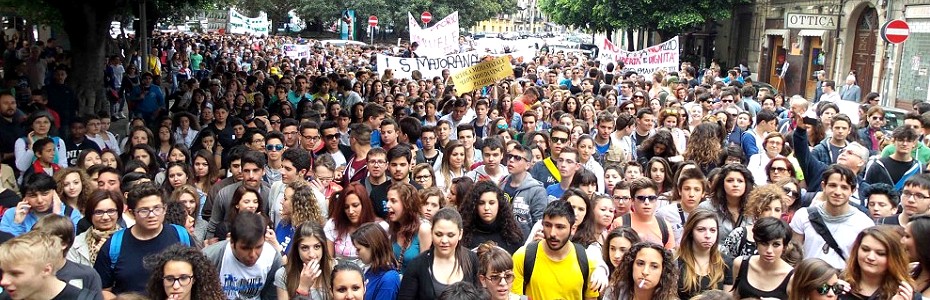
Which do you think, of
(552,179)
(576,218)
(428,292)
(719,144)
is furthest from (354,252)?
(719,144)

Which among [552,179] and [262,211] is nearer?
[262,211]

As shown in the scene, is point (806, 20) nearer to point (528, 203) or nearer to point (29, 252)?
point (528, 203)

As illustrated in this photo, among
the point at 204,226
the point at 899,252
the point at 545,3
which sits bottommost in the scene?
the point at 204,226

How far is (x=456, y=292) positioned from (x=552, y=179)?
3.63 meters

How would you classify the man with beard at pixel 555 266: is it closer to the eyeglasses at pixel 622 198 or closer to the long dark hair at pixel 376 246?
the long dark hair at pixel 376 246

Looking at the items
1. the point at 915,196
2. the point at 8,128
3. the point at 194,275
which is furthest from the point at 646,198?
the point at 8,128

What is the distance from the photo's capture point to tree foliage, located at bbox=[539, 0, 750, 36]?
3152 cm

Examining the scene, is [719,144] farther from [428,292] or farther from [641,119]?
[428,292]

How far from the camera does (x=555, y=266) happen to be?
5105 mm

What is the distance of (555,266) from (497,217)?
2.81ft

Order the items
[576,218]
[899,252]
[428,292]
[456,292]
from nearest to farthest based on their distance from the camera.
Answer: [456,292]
[899,252]
[428,292]
[576,218]

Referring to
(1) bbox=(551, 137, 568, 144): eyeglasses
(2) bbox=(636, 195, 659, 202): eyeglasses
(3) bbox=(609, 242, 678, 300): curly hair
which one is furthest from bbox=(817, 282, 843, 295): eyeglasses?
(1) bbox=(551, 137, 568, 144): eyeglasses

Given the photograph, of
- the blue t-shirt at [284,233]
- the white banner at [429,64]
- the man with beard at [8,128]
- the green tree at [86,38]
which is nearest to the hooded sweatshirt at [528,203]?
the blue t-shirt at [284,233]

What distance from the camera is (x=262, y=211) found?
659 centimetres
